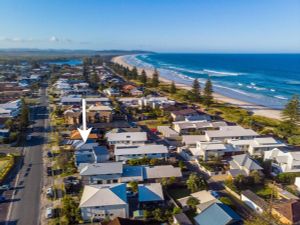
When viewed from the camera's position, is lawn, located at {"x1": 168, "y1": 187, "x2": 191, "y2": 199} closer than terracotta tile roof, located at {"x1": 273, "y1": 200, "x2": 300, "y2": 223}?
No

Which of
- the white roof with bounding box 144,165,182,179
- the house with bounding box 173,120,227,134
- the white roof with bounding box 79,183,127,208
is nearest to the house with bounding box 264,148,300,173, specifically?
the white roof with bounding box 144,165,182,179

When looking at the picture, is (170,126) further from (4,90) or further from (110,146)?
(4,90)

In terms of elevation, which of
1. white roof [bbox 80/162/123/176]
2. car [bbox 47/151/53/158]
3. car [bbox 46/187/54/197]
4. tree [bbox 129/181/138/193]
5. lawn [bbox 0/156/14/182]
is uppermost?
Result: white roof [bbox 80/162/123/176]

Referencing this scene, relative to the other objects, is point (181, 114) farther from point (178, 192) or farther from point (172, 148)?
point (178, 192)

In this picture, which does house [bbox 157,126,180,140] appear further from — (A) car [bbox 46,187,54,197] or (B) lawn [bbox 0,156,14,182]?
(B) lawn [bbox 0,156,14,182]

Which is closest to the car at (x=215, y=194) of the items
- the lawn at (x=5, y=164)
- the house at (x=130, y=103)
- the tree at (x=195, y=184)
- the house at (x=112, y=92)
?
the tree at (x=195, y=184)
